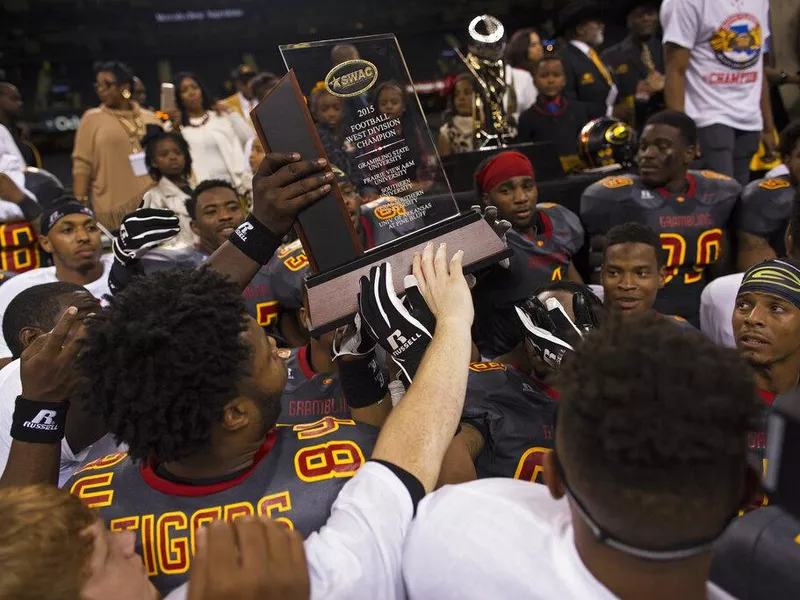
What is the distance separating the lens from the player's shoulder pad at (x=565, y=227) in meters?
3.34

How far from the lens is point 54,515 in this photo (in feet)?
3.47

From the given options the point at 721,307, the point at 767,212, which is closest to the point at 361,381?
the point at 721,307

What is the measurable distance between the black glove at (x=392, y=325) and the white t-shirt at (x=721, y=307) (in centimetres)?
173

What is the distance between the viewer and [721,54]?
4.04 m

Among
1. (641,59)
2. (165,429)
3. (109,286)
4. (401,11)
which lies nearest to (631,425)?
(165,429)

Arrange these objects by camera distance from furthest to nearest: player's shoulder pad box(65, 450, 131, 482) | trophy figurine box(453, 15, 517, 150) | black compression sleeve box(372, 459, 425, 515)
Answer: trophy figurine box(453, 15, 517, 150) < player's shoulder pad box(65, 450, 131, 482) < black compression sleeve box(372, 459, 425, 515)

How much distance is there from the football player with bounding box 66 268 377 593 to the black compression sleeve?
20 cm

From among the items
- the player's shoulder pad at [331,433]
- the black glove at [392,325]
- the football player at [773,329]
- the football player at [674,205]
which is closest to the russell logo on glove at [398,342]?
the black glove at [392,325]

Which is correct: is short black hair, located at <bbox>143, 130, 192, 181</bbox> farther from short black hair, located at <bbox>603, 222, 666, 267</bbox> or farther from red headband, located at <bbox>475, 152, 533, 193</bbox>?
short black hair, located at <bbox>603, 222, 666, 267</bbox>

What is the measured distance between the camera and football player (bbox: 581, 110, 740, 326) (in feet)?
11.3

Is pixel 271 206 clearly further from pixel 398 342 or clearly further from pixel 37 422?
pixel 37 422

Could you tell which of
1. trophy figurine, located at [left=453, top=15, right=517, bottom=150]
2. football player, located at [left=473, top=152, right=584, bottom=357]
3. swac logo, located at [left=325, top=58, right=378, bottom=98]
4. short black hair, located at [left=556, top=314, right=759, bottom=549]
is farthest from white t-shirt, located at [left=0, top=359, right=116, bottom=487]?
trophy figurine, located at [left=453, top=15, right=517, bottom=150]

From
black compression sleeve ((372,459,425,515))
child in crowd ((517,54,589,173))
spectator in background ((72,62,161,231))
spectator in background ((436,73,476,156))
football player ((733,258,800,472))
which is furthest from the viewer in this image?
spectator in background ((436,73,476,156))

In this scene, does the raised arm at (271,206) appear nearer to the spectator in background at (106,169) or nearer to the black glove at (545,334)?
the black glove at (545,334)
